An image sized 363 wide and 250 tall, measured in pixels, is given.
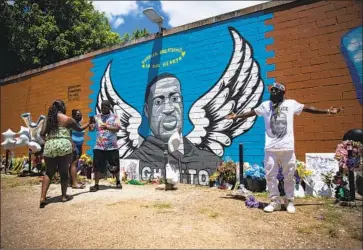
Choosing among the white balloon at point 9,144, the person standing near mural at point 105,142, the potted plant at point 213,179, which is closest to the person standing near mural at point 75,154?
the person standing near mural at point 105,142

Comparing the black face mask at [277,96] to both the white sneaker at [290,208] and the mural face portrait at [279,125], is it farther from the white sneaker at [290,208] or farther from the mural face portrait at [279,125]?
the white sneaker at [290,208]

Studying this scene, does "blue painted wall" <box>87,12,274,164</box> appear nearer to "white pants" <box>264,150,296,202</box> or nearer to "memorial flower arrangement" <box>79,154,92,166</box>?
"memorial flower arrangement" <box>79,154,92,166</box>

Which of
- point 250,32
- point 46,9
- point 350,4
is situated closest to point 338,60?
point 350,4

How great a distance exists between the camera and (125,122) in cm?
896

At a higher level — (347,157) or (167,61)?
(167,61)

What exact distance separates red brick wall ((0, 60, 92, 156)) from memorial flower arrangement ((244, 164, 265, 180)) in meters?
5.47

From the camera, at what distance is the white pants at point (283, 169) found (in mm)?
4547

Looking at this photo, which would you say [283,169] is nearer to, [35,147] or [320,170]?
[320,170]

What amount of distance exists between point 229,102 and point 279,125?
2.51 metres

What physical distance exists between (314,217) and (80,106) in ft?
25.6

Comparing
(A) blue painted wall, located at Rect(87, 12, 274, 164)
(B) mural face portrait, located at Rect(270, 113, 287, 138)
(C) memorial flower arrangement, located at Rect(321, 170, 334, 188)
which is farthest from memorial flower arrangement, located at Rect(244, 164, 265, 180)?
(B) mural face portrait, located at Rect(270, 113, 287, 138)

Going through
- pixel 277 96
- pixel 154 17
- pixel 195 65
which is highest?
pixel 154 17

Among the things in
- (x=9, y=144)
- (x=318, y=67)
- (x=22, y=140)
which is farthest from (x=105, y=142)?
(x=9, y=144)

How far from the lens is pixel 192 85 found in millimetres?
7691
